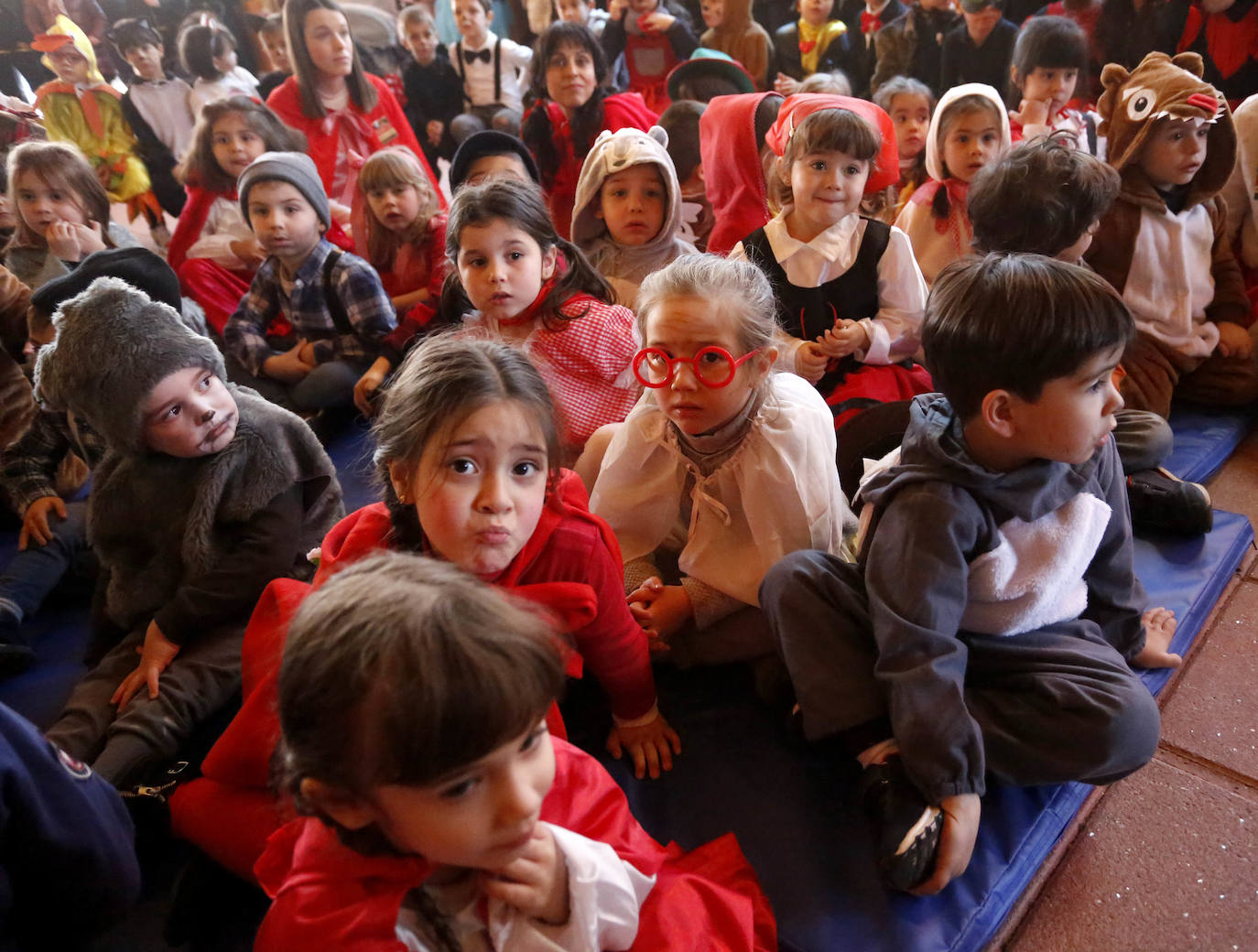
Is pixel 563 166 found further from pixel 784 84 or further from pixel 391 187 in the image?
pixel 784 84

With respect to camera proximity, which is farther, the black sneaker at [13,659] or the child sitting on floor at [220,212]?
the child sitting on floor at [220,212]

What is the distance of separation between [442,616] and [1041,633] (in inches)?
40.4

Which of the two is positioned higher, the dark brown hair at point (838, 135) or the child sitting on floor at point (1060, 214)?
the dark brown hair at point (838, 135)

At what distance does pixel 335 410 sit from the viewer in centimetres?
294

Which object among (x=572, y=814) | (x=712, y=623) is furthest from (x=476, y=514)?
(x=712, y=623)

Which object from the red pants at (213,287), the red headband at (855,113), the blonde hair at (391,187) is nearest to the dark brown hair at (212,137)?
the red pants at (213,287)

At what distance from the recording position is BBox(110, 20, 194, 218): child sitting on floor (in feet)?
14.3

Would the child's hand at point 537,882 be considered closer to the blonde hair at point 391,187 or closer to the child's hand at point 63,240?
the blonde hair at point 391,187

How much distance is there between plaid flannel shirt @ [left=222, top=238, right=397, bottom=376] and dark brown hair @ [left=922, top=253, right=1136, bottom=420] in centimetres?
214

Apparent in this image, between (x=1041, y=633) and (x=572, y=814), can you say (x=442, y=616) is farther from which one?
(x=1041, y=633)

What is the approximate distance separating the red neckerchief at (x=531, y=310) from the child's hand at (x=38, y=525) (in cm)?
131

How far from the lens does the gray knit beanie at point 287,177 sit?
2637 millimetres

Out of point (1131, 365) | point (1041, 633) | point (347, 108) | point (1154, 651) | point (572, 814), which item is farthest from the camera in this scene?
point (347, 108)

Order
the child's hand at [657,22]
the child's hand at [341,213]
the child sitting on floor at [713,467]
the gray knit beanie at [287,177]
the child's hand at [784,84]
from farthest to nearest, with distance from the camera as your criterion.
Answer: the child's hand at [657,22]
the child's hand at [784,84]
the child's hand at [341,213]
the gray knit beanie at [287,177]
the child sitting on floor at [713,467]
